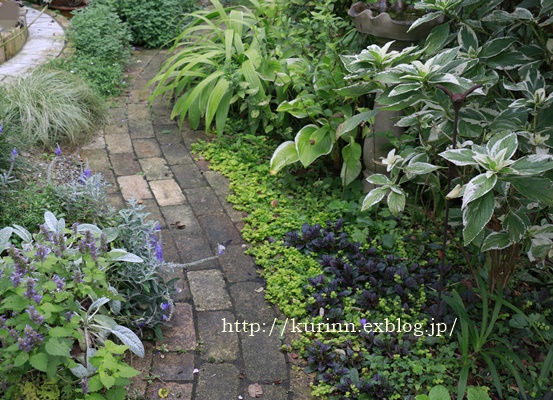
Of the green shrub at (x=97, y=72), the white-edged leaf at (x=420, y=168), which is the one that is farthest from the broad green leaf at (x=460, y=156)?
the green shrub at (x=97, y=72)

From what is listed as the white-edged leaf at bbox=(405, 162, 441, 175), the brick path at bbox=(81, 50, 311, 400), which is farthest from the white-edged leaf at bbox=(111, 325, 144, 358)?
the white-edged leaf at bbox=(405, 162, 441, 175)

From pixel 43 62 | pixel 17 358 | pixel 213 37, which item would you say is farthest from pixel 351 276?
pixel 43 62

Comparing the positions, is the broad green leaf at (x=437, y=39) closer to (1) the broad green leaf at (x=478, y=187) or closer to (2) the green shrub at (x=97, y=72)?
(1) the broad green leaf at (x=478, y=187)

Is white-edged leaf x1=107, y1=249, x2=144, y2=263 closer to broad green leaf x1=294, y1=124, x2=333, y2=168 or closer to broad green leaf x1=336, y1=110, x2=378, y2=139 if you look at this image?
broad green leaf x1=336, y1=110, x2=378, y2=139

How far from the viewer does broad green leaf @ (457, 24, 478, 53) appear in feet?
8.59

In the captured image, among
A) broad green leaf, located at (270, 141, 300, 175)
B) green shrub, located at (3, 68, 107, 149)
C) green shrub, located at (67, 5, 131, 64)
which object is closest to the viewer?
broad green leaf, located at (270, 141, 300, 175)

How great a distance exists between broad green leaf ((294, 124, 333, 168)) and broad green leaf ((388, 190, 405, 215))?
0.95 m

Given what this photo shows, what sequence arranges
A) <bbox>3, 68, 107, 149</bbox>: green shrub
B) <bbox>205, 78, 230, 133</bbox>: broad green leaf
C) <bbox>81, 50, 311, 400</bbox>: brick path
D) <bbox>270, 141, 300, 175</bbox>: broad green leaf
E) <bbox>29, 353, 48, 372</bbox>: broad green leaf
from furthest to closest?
1. <bbox>205, 78, 230, 133</bbox>: broad green leaf
2. <bbox>3, 68, 107, 149</bbox>: green shrub
3. <bbox>270, 141, 300, 175</bbox>: broad green leaf
4. <bbox>81, 50, 311, 400</bbox>: brick path
5. <bbox>29, 353, 48, 372</bbox>: broad green leaf

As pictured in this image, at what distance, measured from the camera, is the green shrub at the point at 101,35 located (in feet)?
16.3

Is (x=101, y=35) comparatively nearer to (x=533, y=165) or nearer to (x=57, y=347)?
(x=57, y=347)

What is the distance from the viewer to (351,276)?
2.91 meters

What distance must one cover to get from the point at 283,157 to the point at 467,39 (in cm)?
128

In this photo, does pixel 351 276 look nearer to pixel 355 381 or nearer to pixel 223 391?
pixel 355 381

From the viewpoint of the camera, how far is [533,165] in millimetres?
2049
